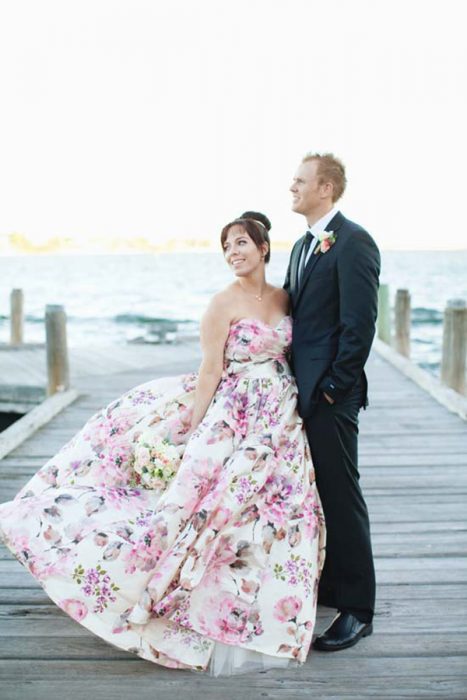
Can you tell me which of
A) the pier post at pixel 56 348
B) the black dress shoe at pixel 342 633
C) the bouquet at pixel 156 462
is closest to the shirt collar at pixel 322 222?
the bouquet at pixel 156 462

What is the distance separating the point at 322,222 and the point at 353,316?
424 mm

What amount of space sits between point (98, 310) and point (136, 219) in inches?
1618

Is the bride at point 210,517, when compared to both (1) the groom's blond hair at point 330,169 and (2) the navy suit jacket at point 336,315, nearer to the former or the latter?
(2) the navy suit jacket at point 336,315

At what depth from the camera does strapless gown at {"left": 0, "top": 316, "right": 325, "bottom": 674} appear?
2.57m

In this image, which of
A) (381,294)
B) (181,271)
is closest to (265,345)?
(381,294)

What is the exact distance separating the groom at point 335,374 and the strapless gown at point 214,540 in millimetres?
72

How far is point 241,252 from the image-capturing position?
115 inches

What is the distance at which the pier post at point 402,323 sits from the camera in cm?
1054

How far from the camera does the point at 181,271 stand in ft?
211

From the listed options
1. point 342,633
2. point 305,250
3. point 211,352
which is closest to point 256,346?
point 211,352

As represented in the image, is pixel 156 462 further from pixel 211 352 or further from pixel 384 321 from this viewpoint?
pixel 384 321

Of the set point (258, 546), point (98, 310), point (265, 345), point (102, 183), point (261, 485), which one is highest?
point (102, 183)

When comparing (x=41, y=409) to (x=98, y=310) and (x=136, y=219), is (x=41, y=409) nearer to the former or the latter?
(x=98, y=310)

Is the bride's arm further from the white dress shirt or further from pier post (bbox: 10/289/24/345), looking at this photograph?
pier post (bbox: 10/289/24/345)
